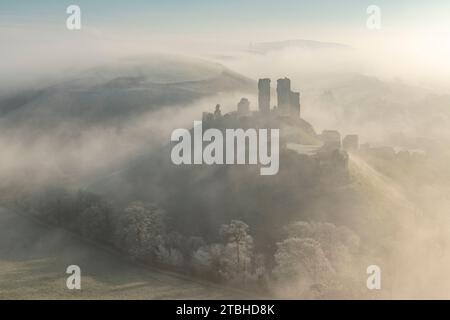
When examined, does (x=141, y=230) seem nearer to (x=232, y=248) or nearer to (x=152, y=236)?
(x=152, y=236)

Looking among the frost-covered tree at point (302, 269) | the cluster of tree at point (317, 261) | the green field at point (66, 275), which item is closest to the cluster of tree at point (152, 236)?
the green field at point (66, 275)

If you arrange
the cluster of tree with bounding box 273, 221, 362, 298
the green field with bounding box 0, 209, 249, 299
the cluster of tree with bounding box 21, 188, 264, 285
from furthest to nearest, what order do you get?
the cluster of tree with bounding box 21, 188, 264, 285 < the green field with bounding box 0, 209, 249, 299 < the cluster of tree with bounding box 273, 221, 362, 298

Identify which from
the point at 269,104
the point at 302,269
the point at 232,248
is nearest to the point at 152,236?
the point at 232,248

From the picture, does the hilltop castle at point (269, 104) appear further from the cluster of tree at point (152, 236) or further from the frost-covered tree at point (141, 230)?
the frost-covered tree at point (141, 230)

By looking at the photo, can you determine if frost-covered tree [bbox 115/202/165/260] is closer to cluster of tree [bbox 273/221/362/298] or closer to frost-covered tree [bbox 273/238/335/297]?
cluster of tree [bbox 273/221/362/298]

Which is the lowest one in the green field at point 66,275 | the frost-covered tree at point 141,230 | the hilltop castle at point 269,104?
the green field at point 66,275

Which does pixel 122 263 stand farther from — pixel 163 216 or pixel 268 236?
pixel 268 236

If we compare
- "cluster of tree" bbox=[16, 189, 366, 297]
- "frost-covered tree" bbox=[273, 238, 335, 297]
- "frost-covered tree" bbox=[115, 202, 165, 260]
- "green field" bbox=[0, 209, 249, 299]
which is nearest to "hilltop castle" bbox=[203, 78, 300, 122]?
"cluster of tree" bbox=[16, 189, 366, 297]
